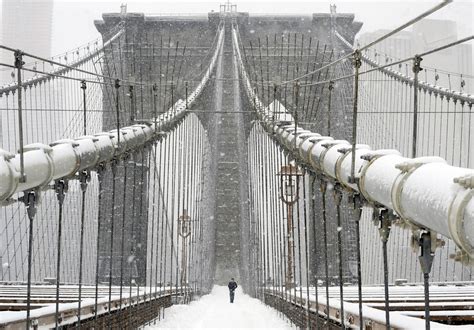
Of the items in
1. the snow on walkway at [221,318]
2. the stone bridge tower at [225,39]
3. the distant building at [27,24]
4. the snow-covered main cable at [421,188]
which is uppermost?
the distant building at [27,24]

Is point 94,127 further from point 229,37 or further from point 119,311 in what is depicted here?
point 119,311

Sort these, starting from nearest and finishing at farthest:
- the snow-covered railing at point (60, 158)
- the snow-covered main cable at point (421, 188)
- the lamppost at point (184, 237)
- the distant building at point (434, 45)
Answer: the snow-covered main cable at point (421, 188) → the snow-covered railing at point (60, 158) → the lamppost at point (184, 237) → the distant building at point (434, 45)

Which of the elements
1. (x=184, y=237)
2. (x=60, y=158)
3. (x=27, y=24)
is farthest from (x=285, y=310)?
(x=27, y=24)


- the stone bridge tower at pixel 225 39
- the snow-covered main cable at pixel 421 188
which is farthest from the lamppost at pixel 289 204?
the stone bridge tower at pixel 225 39

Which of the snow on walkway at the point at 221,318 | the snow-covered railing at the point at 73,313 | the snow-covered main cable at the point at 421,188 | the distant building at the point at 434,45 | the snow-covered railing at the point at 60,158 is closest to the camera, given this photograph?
the snow-covered main cable at the point at 421,188

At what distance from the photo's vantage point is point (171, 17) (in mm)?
22906

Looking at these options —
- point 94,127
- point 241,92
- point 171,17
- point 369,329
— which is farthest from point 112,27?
point 369,329

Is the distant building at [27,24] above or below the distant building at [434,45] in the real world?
above

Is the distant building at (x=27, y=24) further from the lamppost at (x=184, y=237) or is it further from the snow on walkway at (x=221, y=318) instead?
the snow on walkway at (x=221, y=318)

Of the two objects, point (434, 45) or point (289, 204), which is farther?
point (434, 45)

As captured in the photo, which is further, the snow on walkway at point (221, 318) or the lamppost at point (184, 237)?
the lamppost at point (184, 237)

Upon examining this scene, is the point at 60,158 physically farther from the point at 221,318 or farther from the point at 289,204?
the point at 289,204

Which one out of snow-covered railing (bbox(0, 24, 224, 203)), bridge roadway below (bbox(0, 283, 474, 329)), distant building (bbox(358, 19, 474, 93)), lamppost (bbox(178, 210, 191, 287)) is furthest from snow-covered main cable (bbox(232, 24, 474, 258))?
distant building (bbox(358, 19, 474, 93))

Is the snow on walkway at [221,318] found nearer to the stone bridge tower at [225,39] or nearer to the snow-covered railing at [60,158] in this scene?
the snow-covered railing at [60,158]
